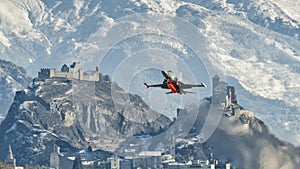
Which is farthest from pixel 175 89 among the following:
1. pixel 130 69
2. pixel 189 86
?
pixel 130 69

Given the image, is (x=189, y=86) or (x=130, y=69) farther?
(x=130, y=69)

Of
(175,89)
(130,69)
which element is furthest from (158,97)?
(175,89)

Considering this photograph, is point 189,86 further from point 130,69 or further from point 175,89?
point 130,69

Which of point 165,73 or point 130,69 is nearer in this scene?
point 165,73

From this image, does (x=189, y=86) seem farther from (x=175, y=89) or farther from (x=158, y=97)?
(x=158, y=97)

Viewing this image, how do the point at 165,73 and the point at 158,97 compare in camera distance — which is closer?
the point at 165,73

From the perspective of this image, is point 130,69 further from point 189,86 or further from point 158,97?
point 189,86
